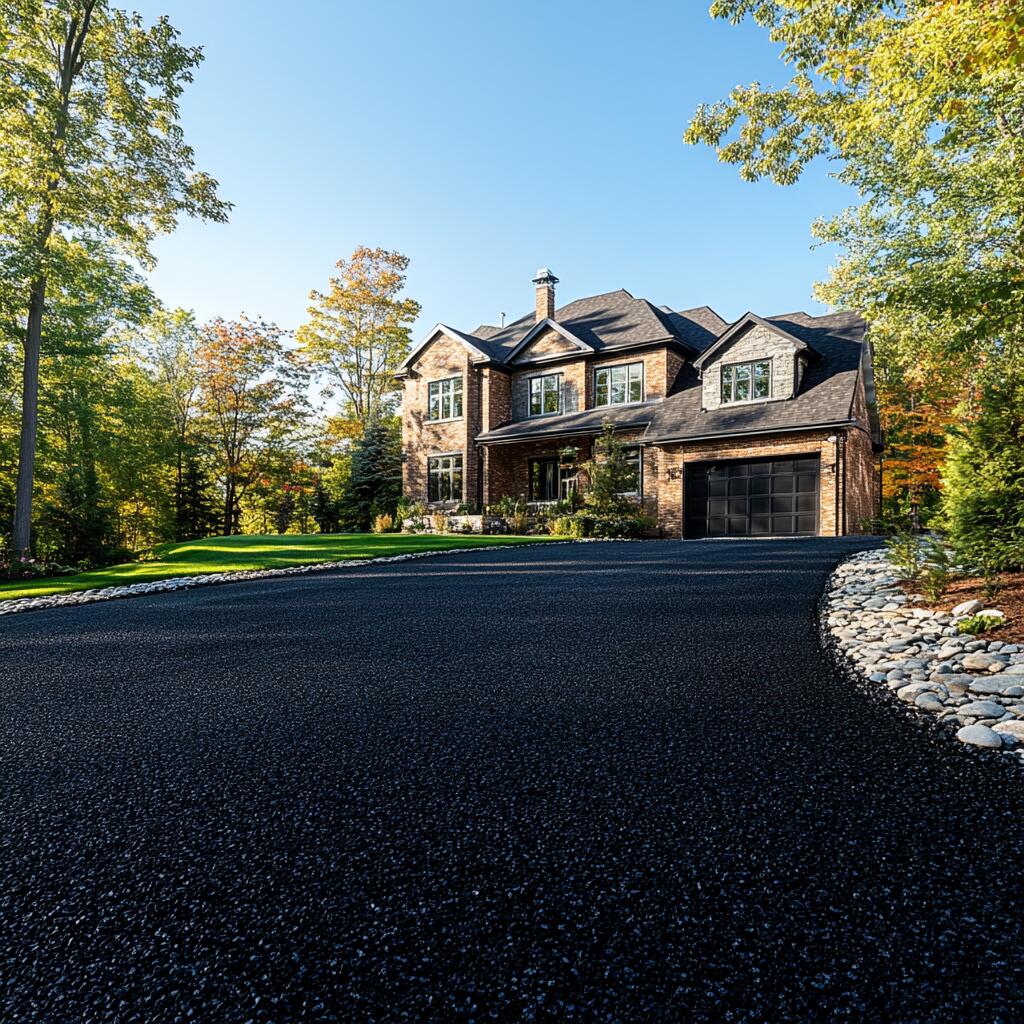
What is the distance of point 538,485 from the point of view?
20.0 meters

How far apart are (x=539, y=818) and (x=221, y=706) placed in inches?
76.7

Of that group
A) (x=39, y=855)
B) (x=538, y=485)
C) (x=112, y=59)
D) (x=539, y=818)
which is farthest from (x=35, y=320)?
(x=539, y=818)

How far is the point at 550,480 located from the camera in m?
19.8

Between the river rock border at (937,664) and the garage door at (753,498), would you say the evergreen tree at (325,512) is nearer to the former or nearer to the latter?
the garage door at (753,498)

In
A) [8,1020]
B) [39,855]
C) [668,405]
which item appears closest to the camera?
[8,1020]

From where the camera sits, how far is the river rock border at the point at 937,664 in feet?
8.50

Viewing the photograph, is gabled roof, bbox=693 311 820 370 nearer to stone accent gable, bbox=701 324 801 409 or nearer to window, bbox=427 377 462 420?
stone accent gable, bbox=701 324 801 409

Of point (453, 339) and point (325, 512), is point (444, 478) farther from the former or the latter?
point (325, 512)

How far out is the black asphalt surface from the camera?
125cm

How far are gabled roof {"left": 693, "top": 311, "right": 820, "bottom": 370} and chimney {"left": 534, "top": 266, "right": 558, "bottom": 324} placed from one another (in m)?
6.68

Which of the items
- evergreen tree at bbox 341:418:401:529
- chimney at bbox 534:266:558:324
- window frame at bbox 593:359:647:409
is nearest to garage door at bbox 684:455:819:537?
window frame at bbox 593:359:647:409

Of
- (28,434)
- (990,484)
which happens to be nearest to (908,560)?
(990,484)

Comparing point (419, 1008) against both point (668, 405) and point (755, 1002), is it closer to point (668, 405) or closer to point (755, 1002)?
point (755, 1002)

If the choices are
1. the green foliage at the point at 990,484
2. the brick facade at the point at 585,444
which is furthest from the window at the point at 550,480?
the green foliage at the point at 990,484
